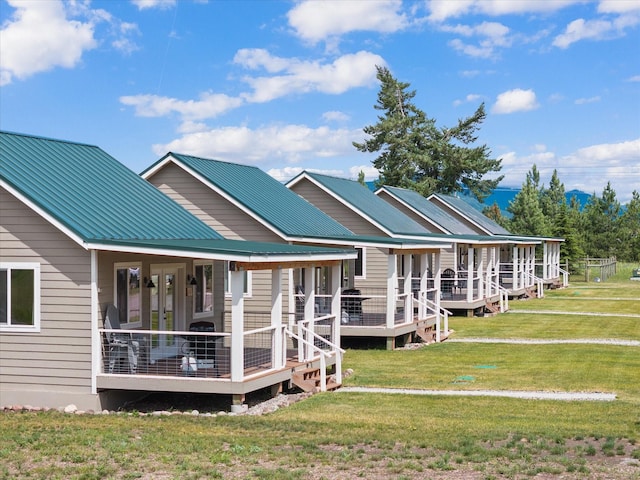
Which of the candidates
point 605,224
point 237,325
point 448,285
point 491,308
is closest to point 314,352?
point 237,325

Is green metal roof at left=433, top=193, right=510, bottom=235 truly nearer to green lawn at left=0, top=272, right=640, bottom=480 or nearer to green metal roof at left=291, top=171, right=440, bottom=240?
green metal roof at left=291, top=171, right=440, bottom=240

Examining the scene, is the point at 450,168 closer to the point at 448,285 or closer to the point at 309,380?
the point at 448,285

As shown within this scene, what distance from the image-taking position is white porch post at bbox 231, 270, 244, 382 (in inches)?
667

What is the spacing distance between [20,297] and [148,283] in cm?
318

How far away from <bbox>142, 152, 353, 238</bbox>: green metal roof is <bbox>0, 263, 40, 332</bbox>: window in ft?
29.2

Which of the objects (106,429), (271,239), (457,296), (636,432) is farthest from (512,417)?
(457,296)

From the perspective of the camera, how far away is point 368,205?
36.0 m

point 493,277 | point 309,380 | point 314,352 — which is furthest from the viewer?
point 493,277

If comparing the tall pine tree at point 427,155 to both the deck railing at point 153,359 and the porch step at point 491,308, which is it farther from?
the deck railing at point 153,359

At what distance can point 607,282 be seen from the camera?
65375 millimetres

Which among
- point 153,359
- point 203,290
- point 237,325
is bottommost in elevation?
point 153,359

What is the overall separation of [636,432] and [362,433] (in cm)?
423

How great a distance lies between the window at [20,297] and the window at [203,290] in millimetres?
5545

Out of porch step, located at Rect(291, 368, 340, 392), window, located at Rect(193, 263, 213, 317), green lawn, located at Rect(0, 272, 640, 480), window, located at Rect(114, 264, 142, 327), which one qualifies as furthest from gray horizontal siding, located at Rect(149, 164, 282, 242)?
window, located at Rect(114, 264, 142, 327)
